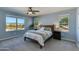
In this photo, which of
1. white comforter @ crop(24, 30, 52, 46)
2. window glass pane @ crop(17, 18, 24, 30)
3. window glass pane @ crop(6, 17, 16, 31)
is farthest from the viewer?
white comforter @ crop(24, 30, 52, 46)

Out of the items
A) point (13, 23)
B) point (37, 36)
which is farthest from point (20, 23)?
point (37, 36)

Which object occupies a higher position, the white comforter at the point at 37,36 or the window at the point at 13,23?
the window at the point at 13,23

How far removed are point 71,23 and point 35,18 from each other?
50.4 inches

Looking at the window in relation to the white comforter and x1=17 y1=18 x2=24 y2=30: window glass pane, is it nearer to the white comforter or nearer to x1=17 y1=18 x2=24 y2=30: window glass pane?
x1=17 y1=18 x2=24 y2=30: window glass pane

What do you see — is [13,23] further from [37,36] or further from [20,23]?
[37,36]

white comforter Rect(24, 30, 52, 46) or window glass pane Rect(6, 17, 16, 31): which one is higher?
window glass pane Rect(6, 17, 16, 31)

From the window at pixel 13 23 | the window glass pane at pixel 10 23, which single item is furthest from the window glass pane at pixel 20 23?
the window glass pane at pixel 10 23

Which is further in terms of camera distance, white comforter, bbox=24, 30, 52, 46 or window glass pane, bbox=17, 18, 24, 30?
white comforter, bbox=24, 30, 52, 46

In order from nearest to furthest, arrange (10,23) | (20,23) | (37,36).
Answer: (10,23)
(20,23)
(37,36)

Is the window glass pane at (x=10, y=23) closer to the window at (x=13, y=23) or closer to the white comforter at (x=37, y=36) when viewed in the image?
the window at (x=13, y=23)

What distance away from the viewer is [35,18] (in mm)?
2354

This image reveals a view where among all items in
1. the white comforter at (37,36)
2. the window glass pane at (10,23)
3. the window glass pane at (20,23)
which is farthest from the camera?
the white comforter at (37,36)

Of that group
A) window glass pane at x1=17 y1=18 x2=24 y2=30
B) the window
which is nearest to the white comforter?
window glass pane at x1=17 y1=18 x2=24 y2=30

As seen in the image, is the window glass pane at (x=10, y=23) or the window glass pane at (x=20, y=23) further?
the window glass pane at (x=20, y=23)
